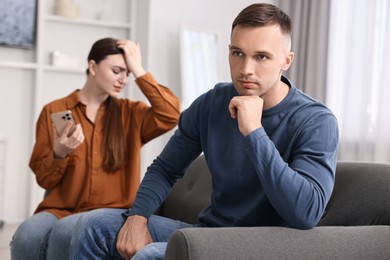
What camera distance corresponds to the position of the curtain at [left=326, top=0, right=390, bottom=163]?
437 cm

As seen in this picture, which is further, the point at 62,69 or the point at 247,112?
the point at 62,69

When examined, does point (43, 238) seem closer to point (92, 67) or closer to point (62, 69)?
point (92, 67)

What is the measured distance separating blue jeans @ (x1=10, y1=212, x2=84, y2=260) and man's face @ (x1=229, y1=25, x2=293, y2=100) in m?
0.85

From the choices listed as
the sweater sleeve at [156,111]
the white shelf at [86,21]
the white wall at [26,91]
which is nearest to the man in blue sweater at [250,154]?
the sweater sleeve at [156,111]

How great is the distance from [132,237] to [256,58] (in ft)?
1.97

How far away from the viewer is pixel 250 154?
68.3 inches

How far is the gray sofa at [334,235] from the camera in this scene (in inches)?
60.4

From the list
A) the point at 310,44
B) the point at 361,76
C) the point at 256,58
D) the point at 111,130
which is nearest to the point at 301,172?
the point at 256,58

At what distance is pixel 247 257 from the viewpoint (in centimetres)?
155

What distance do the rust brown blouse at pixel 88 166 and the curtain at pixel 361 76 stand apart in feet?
6.30

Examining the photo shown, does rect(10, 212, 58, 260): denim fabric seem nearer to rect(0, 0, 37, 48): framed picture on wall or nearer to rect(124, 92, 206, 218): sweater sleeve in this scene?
rect(124, 92, 206, 218): sweater sleeve

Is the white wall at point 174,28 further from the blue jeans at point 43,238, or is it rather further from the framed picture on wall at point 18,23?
the blue jeans at point 43,238

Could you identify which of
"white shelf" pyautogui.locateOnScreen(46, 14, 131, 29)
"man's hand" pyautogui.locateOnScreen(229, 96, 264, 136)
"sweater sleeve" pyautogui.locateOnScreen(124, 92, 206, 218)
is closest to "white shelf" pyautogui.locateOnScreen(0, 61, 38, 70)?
"white shelf" pyautogui.locateOnScreen(46, 14, 131, 29)

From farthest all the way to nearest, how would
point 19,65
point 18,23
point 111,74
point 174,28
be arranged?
point 174,28, point 18,23, point 19,65, point 111,74
